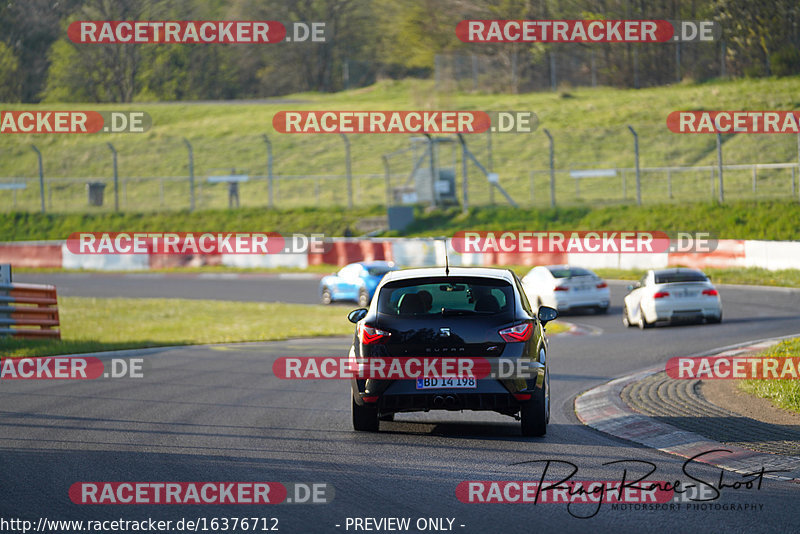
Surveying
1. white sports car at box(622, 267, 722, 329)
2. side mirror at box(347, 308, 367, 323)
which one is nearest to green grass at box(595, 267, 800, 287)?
white sports car at box(622, 267, 722, 329)

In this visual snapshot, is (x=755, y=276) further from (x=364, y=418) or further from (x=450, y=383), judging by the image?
(x=450, y=383)

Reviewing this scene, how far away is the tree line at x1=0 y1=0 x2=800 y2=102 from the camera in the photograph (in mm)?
62250

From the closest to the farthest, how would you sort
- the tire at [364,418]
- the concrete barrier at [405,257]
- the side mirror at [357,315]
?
the tire at [364,418] < the side mirror at [357,315] < the concrete barrier at [405,257]

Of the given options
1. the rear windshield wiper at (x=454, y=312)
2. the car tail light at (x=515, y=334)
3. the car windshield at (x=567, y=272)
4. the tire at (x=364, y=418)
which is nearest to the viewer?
the car tail light at (x=515, y=334)

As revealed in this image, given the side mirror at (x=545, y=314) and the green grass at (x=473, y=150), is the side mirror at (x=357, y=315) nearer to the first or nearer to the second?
the side mirror at (x=545, y=314)

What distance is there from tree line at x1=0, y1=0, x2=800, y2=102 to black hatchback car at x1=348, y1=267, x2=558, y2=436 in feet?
172

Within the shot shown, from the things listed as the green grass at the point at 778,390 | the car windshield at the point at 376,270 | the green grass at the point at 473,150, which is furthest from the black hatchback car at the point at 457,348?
the green grass at the point at 473,150

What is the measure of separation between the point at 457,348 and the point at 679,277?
13.3 meters

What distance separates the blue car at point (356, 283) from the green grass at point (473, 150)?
13.9 metres

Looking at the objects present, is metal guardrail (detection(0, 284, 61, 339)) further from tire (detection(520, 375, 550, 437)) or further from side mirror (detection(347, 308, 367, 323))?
Result: tire (detection(520, 375, 550, 437))

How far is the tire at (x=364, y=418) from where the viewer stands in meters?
10.5

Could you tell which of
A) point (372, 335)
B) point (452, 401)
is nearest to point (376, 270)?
point (372, 335)

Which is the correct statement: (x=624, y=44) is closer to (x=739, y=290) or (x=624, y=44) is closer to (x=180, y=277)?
(x=180, y=277)

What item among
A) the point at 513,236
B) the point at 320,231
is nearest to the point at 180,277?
the point at 320,231
